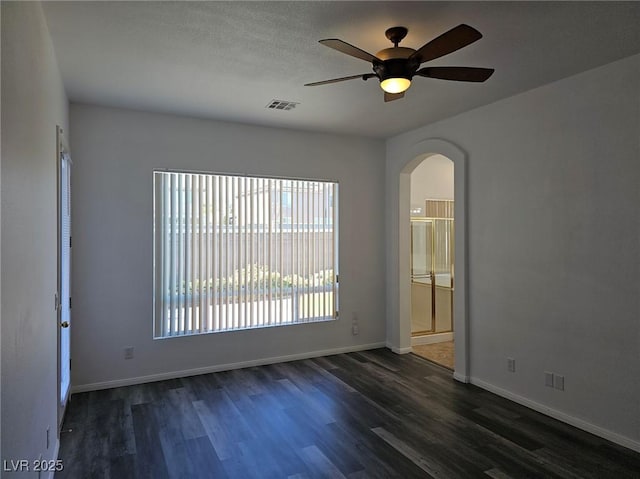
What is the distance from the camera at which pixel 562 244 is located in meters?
3.42

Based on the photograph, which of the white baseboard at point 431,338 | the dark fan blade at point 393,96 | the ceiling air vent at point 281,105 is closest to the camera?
the dark fan blade at point 393,96

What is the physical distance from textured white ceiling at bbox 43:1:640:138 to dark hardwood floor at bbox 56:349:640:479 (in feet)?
9.29

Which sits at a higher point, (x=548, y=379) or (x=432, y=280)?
(x=432, y=280)

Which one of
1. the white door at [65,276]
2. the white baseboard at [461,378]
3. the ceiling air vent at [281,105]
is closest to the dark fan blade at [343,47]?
the ceiling air vent at [281,105]

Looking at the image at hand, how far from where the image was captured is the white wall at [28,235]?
59.2 inches

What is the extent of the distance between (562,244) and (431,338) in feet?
9.21

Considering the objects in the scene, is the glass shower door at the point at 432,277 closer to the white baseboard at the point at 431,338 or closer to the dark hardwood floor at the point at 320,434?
the white baseboard at the point at 431,338

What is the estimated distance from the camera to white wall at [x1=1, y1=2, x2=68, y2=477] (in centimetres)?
150

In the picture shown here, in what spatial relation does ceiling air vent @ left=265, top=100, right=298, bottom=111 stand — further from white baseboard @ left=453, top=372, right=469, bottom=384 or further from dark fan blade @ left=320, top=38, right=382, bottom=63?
white baseboard @ left=453, top=372, right=469, bottom=384

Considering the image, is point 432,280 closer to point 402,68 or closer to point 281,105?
point 281,105

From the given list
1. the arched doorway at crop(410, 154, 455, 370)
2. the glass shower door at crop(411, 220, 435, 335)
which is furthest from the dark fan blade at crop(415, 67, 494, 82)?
the glass shower door at crop(411, 220, 435, 335)

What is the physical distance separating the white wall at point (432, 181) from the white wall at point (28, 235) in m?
5.11

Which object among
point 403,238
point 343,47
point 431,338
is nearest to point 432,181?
point 403,238

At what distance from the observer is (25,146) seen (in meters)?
1.84
